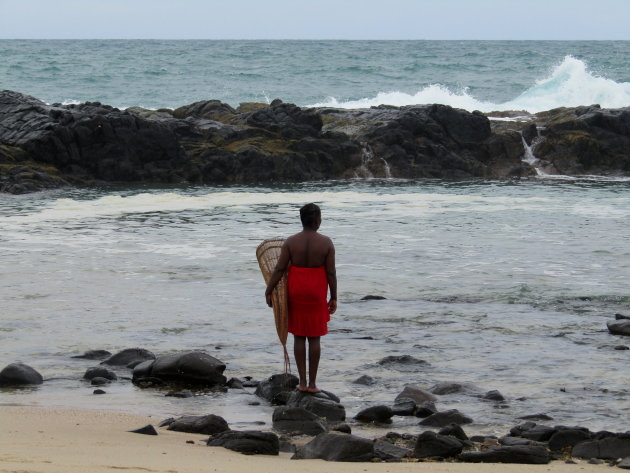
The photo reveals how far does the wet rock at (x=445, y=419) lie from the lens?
7.70 m

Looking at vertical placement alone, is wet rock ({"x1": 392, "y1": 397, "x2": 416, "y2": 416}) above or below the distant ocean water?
below

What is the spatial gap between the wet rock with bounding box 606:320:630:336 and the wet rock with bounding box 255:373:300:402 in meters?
4.41

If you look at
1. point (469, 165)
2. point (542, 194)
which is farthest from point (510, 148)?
point (542, 194)

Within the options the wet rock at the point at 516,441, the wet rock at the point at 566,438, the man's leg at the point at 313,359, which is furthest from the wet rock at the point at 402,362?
the wet rock at the point at 566,438

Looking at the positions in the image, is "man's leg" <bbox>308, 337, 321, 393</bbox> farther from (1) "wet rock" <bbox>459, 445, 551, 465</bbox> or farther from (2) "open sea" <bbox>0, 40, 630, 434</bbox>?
(1) "wet rock" <bbox>459, 445, 551, 465</bbox>

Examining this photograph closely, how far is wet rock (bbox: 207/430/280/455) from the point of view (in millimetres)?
6605

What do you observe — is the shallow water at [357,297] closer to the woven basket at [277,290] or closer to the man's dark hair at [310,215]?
the woven basket at [277,290]

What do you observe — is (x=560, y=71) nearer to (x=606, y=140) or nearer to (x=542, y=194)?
(x=606, y=140)

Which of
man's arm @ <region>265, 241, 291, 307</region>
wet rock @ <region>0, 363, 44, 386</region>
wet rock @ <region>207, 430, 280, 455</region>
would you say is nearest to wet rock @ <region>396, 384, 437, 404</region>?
man's arm @ <region>265, 241, 291, 307</region>

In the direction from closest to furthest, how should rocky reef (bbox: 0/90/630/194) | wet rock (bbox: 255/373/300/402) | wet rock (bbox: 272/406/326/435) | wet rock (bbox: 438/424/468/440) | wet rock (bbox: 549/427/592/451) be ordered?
wet rock (bbox: 549/427/592/451), wet rock (bbox: 438/424/468/440), wet rock (bbox: 272/406/326/435), wet rock (bbox: 255/373/300/402), rocky reef (bbox: 0/90/630/194)

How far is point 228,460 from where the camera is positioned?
6.21 metres

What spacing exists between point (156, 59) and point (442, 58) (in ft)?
85.9

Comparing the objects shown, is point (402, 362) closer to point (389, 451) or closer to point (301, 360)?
point (301, 360)

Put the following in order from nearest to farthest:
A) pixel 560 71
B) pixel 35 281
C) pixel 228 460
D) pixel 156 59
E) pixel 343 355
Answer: pixel 228 460
pixel 343 355
pixel 35 281
pixel 560 71
pixel 156 59
